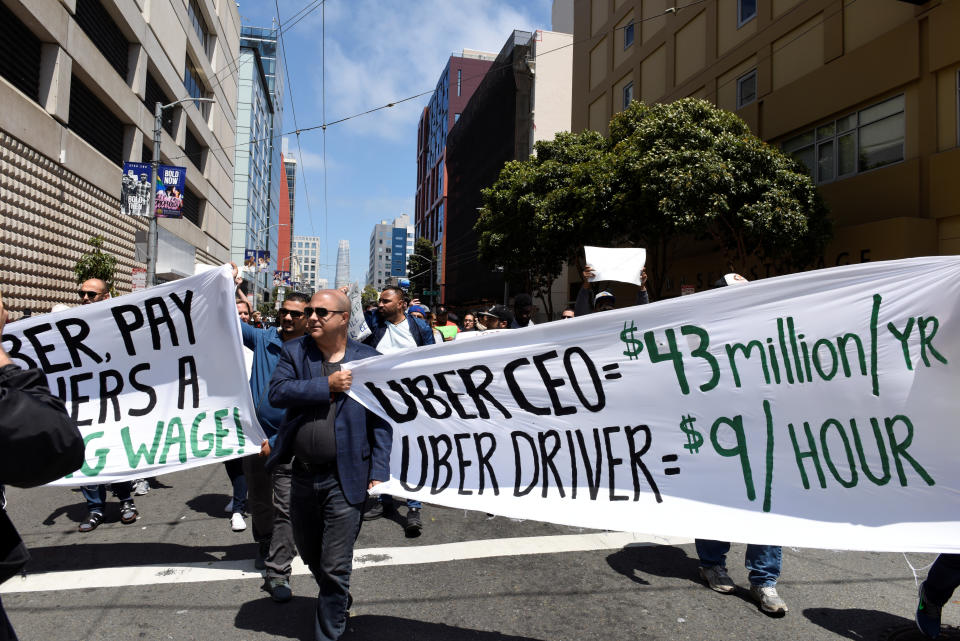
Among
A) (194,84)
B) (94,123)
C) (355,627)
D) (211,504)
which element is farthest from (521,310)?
(194,84)

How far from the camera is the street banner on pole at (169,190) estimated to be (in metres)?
17.6

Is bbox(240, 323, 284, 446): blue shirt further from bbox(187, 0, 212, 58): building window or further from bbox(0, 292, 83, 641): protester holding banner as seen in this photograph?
bbox(187, 0, 212, 58): building window

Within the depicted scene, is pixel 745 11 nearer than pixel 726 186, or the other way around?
pixel 726 186

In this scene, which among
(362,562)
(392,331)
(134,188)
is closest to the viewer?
(362,562)

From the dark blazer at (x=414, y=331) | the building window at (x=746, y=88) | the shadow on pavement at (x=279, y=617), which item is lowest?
the shadow on pavement at (x=279, y=617)

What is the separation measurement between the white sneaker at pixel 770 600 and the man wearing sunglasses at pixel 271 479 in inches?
111

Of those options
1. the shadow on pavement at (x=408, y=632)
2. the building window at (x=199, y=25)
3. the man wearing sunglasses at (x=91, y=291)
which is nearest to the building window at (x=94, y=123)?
the building window at (x=199, y=25)

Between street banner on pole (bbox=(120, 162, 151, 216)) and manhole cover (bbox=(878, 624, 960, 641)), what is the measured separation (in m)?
18.3

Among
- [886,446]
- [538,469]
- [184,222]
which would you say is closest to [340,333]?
[538,469]

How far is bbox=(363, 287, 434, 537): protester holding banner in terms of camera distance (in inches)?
228

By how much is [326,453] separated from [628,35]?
2668 cm

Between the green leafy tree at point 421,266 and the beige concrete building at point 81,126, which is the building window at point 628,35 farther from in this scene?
the green leafy tree at point 421,266

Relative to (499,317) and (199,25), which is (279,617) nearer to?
(499,317)

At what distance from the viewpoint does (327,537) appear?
3088 mm
